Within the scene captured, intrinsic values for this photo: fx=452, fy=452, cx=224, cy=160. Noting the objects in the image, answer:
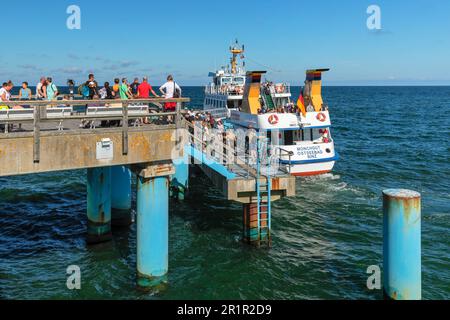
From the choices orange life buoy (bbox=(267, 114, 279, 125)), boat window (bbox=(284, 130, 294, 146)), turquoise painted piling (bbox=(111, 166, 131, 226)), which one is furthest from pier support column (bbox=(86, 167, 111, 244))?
boat window (bbox=(284, 130, 294, 146))

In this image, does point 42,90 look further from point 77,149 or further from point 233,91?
point 233,91

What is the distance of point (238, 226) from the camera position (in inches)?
722

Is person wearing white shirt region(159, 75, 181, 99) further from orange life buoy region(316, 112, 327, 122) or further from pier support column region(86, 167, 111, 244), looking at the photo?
orange life buoy region(316, 112, 327, 122)

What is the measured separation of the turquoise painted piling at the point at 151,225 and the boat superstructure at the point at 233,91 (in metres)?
19.4

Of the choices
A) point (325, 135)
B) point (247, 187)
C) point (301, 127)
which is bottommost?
point (247, 187)

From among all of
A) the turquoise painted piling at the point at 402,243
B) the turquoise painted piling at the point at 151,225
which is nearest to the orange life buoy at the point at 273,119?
the turquoise painted piling at the point at 151,225

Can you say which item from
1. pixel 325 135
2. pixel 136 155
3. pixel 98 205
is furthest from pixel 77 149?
pixel 325 135

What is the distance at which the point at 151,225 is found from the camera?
11.4 m

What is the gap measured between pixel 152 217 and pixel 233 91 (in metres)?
22.4

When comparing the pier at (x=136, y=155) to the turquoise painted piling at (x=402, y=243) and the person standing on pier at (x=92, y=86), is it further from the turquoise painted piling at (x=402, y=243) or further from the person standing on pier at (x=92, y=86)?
the turquoise painted piling at (x=402, y=243)

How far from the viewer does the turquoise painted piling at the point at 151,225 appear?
37.4 ft

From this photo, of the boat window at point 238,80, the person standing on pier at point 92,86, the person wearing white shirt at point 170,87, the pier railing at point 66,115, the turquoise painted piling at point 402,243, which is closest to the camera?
the pier railing at point 66,115

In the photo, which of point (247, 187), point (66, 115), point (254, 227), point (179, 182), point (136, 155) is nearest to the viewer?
point (66, 115)

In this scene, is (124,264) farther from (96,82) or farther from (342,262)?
(342,262)
